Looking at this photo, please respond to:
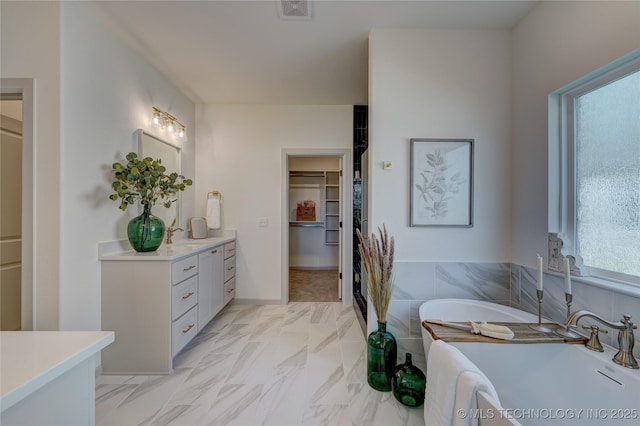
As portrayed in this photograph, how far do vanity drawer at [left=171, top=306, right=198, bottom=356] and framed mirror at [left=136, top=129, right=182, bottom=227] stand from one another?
3.62 ft

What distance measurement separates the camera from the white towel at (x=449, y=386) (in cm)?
102

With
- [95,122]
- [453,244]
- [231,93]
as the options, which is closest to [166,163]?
[95,122]

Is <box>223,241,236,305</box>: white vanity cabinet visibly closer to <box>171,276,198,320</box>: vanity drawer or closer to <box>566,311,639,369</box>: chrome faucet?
<box>171,276,198,320</box>: vanity drawer

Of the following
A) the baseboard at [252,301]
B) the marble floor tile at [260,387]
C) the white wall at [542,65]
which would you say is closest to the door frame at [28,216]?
the marble floor tile at [260,387]

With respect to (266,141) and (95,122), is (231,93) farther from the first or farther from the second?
(95,122)

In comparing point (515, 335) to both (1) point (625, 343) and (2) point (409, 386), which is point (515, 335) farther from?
(2) point (409, 386)

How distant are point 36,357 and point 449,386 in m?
A: 1.49

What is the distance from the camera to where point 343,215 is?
11.3 ft

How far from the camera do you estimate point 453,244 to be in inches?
79.1

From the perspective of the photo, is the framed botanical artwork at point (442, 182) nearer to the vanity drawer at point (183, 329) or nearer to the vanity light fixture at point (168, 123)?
the vanity drawer at point (183, 329)

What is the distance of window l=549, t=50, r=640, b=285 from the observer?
1310mm

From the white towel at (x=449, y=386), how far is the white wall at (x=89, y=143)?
7.46 feet

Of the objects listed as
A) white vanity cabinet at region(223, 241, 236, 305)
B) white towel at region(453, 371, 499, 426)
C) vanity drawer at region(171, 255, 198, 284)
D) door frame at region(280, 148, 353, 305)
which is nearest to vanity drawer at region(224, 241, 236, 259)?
white vanity cabinet at region(223, 241, 236, 305)

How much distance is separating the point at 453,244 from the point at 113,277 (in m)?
2.62
